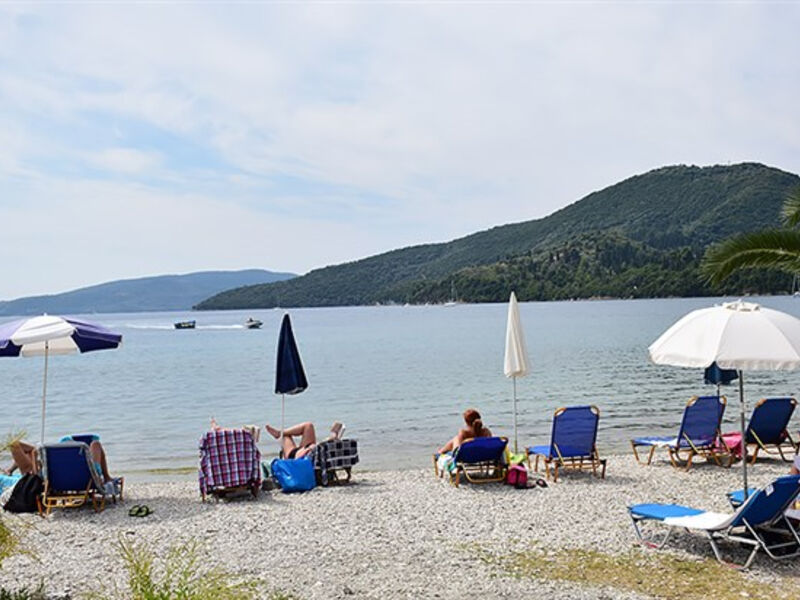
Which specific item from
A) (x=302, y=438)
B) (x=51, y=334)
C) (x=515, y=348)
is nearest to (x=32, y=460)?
(x=51, y=334)

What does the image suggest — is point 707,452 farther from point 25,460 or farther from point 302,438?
point 25,460

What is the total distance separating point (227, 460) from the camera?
9.48 meters

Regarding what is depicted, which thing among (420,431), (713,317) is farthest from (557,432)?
(420,431)

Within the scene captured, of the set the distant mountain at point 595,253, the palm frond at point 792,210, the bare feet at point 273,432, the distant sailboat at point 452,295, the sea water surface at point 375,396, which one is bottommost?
the sea water surface at point 375,396

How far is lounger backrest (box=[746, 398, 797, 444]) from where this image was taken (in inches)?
429

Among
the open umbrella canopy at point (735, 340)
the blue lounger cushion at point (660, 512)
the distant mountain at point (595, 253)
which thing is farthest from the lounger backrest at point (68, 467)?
the distant mountain at point (595, 253)

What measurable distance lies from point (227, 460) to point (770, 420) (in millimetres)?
7347

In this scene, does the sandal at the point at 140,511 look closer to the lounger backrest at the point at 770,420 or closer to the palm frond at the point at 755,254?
the palm frond at the point at 755,254

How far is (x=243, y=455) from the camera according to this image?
9.55 metres

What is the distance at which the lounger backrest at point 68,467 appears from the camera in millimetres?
8852

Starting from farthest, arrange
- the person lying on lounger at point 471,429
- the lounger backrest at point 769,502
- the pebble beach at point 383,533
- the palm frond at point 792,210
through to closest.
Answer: the palm frond at point 792,210, the person lying on lounger at point 471,429, the lounger backrest at point 769,502, the pebble beach at point 383,533

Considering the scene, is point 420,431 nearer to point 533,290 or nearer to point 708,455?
point 708,455

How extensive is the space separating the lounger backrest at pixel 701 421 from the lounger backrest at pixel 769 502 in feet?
14.4

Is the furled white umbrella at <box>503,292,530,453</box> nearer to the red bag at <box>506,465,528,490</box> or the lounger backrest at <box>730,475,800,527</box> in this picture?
the red bag at <box>506,465,528,490</box>
